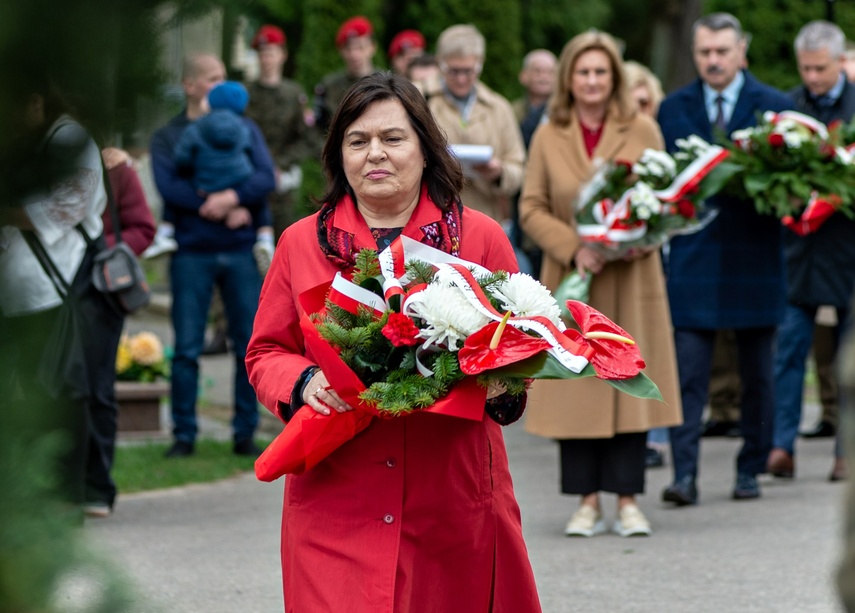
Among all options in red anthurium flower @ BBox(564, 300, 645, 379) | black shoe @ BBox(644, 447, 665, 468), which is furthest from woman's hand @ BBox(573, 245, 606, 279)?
red anthurium flower @ BBox(564, 300, 645, 379)

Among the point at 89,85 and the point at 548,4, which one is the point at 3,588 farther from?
the point at 548,4

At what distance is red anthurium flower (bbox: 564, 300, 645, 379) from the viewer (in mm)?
3430

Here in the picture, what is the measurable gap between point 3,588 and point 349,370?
81.5 inches

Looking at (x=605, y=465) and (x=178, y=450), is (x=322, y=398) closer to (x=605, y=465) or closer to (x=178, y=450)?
(x=605, y=465)

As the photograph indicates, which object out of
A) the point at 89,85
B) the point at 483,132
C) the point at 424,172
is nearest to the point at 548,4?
the point at 483,132

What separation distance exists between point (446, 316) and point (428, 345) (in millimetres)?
95

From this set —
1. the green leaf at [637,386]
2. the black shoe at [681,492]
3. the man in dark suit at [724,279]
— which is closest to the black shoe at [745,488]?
the man in dark suit at [724,279]

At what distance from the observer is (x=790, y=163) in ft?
23.9

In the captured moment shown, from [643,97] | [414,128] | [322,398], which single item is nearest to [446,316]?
[322,398]

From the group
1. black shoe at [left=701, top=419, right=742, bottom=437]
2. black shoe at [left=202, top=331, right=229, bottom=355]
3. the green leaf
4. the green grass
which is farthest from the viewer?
black shoe at [left=202, top=331, right=229, bottom=355]

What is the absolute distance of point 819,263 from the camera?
8469 mm

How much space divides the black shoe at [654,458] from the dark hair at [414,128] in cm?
517

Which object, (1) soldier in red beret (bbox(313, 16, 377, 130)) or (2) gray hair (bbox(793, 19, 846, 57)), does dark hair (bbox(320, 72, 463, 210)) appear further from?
(1) soldier in red beret (bbox(313, 16, 377, 130))

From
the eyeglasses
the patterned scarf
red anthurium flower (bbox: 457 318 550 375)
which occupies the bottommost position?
red anthurium flower (bbox: 457 318 550 375)
